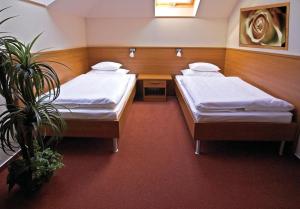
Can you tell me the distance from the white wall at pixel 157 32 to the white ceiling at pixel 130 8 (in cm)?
12

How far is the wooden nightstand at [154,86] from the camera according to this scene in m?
4.28

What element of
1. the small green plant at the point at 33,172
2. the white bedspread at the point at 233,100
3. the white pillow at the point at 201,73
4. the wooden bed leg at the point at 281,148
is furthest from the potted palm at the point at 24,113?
the white pillow at the point at 201,73

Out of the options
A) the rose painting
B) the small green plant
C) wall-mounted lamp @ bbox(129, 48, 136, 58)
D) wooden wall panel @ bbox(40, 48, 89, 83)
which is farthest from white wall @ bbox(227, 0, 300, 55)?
wooden wall panel @ bbox(40, 48, 89, 83)

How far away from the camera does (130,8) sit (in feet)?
13.7

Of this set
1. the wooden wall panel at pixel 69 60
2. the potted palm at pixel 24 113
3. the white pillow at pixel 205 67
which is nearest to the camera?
the potted palm at pixel 24 113

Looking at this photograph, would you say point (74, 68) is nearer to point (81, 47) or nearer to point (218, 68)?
point (81, 47)

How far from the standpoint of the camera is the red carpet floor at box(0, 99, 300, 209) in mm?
1735

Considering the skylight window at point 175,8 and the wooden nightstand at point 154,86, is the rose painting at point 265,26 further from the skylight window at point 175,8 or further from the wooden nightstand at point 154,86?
the wooden nightstand at point 154,86

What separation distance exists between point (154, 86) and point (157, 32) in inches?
42.7

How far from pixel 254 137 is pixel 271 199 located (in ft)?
2.29

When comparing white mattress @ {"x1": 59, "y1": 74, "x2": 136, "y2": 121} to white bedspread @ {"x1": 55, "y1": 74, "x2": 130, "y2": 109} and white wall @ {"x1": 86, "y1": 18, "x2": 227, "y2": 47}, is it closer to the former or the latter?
white bedspread @ {"x1": 55, "y1": 74, "x2": 130, "y2": 109}

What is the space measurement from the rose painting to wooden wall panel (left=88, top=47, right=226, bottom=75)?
2.87 ft

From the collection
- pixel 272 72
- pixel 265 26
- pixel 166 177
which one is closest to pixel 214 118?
pixel 166 177

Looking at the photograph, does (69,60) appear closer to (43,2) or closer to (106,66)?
(106,66)
